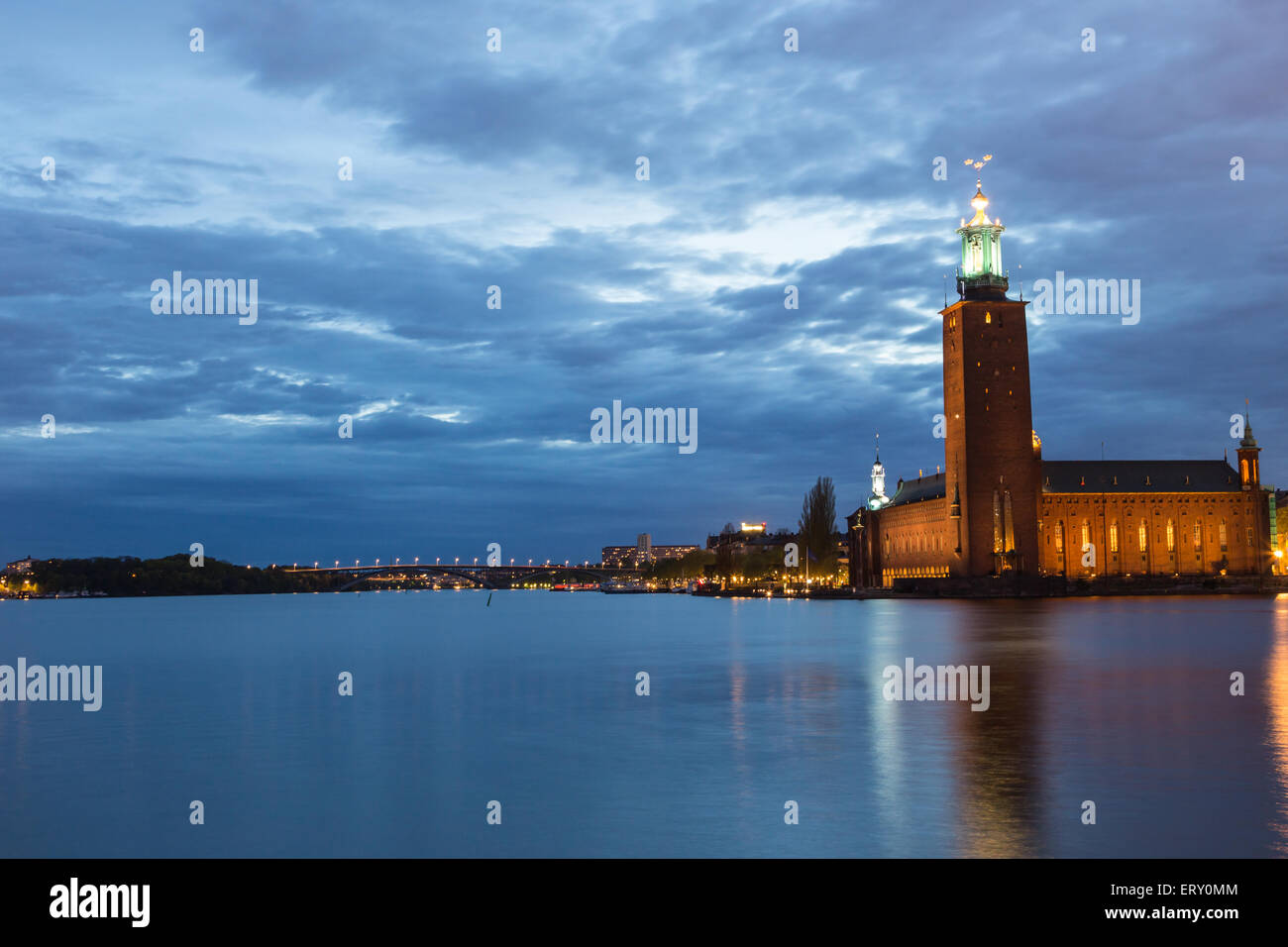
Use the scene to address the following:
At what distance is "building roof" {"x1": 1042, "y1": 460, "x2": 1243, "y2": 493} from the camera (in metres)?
118

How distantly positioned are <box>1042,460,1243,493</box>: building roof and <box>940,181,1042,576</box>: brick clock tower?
1431 cm

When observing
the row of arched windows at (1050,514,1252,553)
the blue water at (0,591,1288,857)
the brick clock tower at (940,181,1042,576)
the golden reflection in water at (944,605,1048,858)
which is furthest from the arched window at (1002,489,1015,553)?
the golden reflection in water at (944,605,1048,858)

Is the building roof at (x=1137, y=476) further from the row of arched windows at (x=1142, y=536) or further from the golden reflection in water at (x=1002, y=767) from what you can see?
the golden reflection in water at (x=1002, y=767)

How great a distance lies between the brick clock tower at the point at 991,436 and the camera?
102375mm

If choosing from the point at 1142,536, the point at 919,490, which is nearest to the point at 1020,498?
the point at 1142,536

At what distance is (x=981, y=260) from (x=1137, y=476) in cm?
3024

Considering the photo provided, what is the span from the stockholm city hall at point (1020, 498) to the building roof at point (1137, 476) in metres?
0.14

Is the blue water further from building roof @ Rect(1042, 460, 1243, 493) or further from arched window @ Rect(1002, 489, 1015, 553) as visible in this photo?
building roof @ Rect(1042, 460, 1243, 493)

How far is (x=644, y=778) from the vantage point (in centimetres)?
1339

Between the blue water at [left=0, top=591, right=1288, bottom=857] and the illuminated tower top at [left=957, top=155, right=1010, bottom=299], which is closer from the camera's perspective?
the blue water at [left=0, top=591, right=1288, bottom=857]

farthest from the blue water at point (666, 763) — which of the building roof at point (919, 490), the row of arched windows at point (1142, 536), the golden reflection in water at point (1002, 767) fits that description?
the building roof at point (919, 490)
